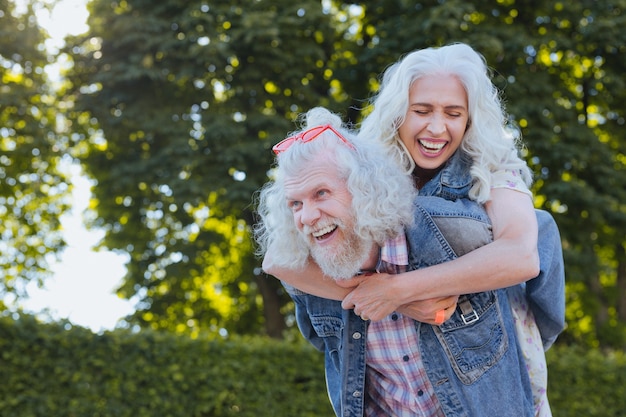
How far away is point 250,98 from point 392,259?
10979mm

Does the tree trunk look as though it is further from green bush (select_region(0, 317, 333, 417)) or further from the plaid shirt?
the plaid shirt

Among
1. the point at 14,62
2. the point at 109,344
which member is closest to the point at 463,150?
the point at 109,344

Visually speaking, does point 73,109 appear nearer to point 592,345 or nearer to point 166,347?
point 166,347

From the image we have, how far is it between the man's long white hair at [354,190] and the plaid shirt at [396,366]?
0.08 meters

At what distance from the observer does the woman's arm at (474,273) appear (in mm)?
2346

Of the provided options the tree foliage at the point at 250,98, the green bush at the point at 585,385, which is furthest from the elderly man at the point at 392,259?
the tree foliage at the point at 250,98

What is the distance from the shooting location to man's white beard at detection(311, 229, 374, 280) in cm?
246

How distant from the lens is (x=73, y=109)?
42.5ft

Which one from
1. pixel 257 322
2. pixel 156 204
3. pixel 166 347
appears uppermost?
pixel 156 204

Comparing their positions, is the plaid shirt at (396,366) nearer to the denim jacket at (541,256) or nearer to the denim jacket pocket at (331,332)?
the denim jacket pocket at (331,332)

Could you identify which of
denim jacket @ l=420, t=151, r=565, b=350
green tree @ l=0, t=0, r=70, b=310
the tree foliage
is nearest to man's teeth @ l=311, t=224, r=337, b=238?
denim jacket @ l=420, t=151, r=565, b=350

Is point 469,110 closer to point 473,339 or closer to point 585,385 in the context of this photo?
point 473,339

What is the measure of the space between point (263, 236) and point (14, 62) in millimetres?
10985

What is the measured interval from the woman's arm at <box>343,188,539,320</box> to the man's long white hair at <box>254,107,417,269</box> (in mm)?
157
